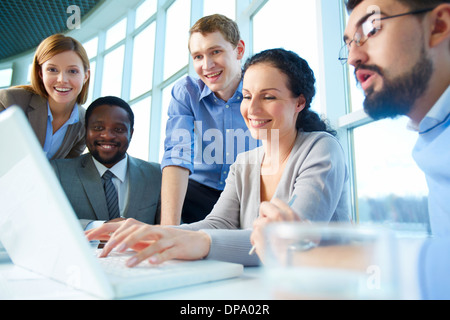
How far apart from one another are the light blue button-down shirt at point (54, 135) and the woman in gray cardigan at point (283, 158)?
48.5 inches

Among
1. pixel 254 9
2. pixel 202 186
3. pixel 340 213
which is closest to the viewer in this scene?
pixel 340 213

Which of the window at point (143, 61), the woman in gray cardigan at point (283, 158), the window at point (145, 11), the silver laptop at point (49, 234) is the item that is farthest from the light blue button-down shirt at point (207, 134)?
the window at point (145, 11)

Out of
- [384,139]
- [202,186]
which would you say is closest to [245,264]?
[202,186]

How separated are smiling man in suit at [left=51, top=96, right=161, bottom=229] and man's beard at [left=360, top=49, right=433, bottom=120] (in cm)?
128

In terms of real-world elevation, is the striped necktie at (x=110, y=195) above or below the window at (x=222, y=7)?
below

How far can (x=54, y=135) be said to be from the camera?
6.49 feet

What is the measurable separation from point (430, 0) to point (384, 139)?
1.03 meters

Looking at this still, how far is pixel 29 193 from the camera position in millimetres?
383

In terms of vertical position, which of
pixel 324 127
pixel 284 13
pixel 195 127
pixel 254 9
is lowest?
pixel 324 127

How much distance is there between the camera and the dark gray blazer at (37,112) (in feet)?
6.08

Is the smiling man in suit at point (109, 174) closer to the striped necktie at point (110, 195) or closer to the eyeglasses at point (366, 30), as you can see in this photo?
the striped necktie at point (110, 195)

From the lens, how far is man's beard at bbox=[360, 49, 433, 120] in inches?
28.2
